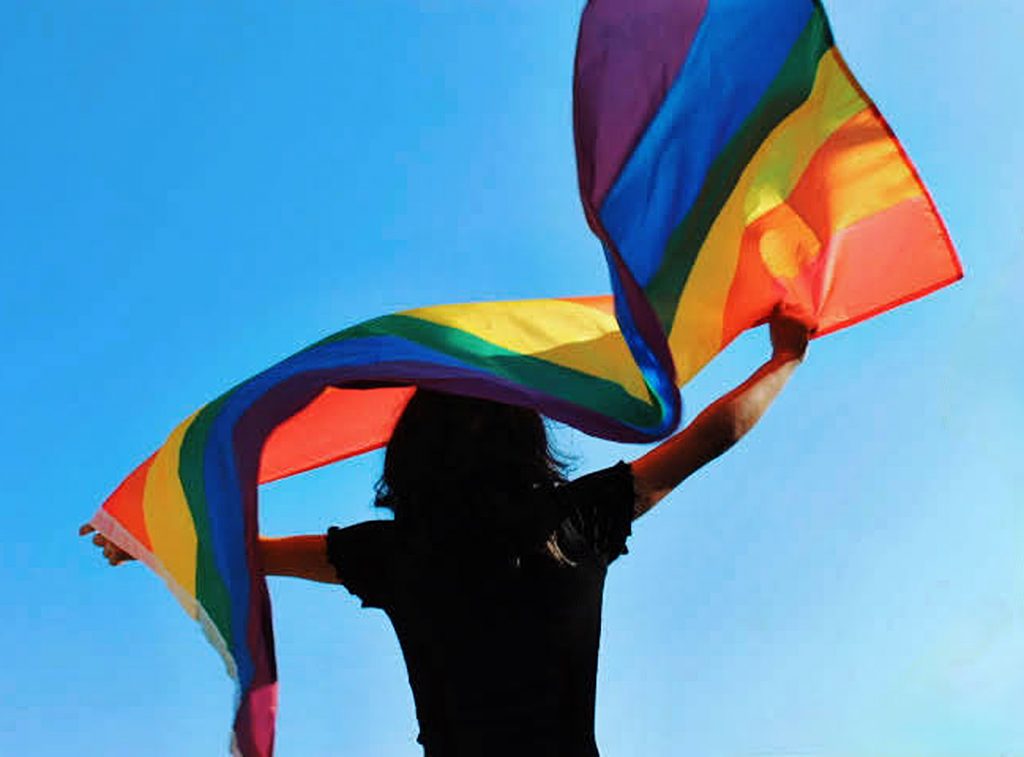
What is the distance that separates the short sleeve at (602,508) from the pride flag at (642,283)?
0.32m

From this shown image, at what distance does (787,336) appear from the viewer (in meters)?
3.55

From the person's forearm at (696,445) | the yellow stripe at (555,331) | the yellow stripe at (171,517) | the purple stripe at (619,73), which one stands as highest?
the purple stripe at (619,73)

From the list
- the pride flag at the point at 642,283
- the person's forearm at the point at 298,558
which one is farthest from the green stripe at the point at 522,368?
the person's forearm at the point at 298,558

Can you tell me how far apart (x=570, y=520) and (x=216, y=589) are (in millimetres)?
921

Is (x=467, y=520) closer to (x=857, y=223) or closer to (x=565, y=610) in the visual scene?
(x=565, y=610)

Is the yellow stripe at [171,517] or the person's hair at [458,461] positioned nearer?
the person's hair at [458,461]

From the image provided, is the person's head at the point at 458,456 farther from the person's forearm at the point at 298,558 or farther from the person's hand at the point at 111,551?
the person's hand at the point at 111,551

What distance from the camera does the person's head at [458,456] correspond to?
2.80 m

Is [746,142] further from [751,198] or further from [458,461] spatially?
[458,461]

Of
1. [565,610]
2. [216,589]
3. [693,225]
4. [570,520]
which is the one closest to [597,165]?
[693,225]

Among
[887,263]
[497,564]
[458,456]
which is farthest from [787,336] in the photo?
[497,564]

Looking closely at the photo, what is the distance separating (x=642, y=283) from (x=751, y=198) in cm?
58

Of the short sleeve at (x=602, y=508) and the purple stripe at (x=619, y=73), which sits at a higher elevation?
the purple stripe at (x=619, y=73)

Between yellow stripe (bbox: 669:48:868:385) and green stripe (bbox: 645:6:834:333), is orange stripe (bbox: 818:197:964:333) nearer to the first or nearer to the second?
yellow stripe (bbox: 669:48:868:385)
